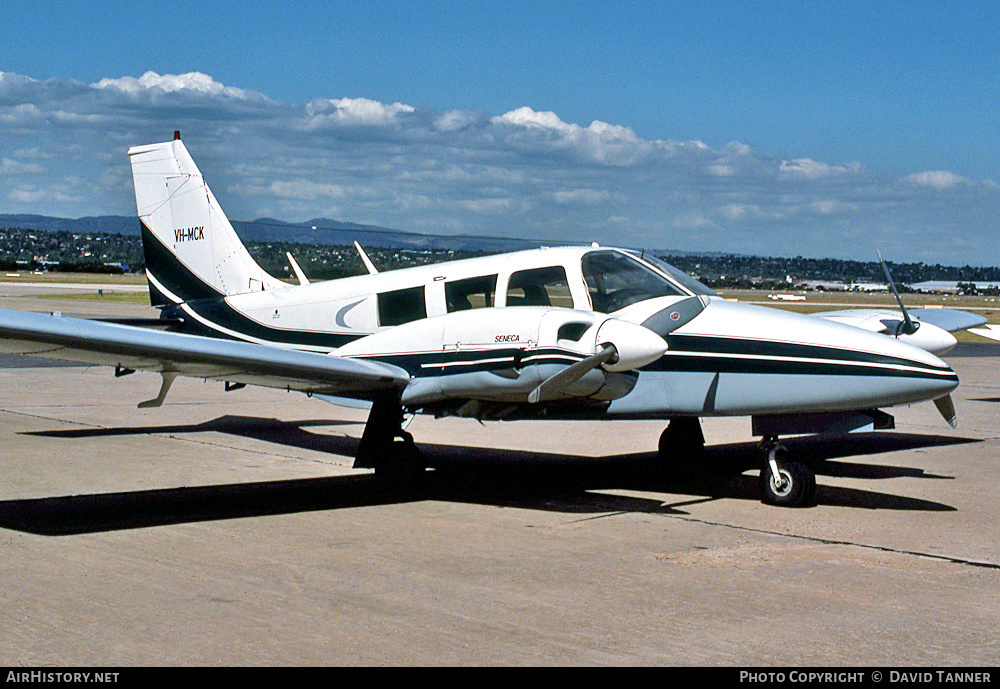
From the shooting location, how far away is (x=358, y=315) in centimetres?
1165

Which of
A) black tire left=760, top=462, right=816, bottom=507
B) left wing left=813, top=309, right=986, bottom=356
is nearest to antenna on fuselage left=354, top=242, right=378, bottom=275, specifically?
black tire left=760, top=462, right=816, bottom=507

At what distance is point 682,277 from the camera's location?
1079cm

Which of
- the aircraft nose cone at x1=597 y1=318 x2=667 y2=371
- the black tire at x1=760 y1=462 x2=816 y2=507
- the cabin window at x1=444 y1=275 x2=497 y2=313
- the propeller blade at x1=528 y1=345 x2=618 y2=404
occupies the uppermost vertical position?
the cabin window at x1=444 y1=275 x2=497 y2=313

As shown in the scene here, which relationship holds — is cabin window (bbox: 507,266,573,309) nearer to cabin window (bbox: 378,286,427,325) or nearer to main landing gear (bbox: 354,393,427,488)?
cabin window (bbox: 378,286,427,325)

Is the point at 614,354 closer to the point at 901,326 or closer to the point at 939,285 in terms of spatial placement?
the point at 901,326

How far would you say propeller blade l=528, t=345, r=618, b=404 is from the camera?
9055 millimetres

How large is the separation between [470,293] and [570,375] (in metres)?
2.19

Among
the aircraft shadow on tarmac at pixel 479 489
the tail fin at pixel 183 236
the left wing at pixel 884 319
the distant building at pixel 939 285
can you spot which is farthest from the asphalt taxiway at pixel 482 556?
the distant building at pixel 939 285

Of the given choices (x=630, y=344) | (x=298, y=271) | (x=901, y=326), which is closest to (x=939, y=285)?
(x=901, y=326)

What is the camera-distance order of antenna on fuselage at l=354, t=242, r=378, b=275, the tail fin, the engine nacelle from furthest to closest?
the tail fin, antenna on fuselage at l=354, t=242, r=378, b=275, the engine nacelle

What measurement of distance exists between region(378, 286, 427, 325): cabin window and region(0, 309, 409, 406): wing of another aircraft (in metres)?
1.08
